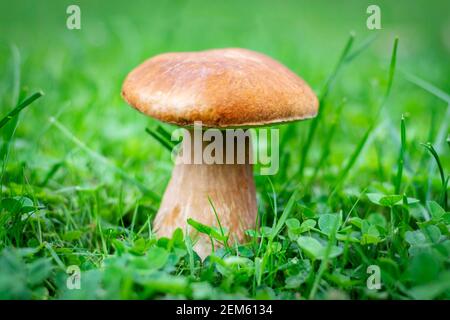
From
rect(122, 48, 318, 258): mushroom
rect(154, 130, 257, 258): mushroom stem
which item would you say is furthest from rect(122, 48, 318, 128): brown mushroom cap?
rect(154, 130, 257, 258): mushroom stem

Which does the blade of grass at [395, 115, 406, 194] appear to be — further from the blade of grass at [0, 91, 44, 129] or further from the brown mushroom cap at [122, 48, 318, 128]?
the blade of grass at [0, 91, 44, 129]

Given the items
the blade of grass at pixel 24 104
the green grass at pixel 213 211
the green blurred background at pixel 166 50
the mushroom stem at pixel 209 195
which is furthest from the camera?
the green blurred background at pixel 166 50

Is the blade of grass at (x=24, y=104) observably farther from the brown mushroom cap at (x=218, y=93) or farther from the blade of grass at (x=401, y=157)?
the blade of grass at (x=401, y=157)

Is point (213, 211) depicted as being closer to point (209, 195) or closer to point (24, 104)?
point (209, 195)

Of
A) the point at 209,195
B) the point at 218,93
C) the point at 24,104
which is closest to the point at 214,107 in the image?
the point at 218,93

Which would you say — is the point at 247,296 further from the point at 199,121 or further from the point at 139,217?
the point at 139,217

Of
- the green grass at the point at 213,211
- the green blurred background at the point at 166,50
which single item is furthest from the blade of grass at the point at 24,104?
the green blurred background at the point at 166,50
